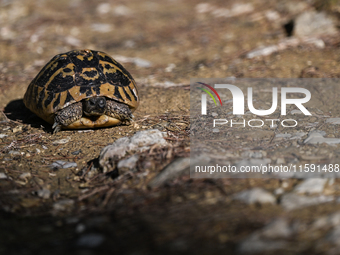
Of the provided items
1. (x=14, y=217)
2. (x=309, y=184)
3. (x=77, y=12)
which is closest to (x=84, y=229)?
(x=14, y=217)

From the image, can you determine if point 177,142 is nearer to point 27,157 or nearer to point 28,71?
point 27,157

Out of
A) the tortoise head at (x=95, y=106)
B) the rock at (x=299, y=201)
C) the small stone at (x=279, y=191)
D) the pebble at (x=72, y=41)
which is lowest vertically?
the rock at (x=299, y=201)

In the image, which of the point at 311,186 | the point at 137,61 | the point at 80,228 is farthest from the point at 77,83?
the point at 137,61

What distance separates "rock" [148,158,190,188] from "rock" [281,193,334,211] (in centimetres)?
76

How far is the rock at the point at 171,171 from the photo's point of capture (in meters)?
2.67

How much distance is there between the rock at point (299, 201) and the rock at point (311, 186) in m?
0.06

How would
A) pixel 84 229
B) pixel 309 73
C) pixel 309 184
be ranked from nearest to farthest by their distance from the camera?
pixel 84 229
pixel 309 184
pixel 309 73

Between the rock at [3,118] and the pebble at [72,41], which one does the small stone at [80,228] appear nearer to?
the rock at [3,118]

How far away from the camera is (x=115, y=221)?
7.60 feet

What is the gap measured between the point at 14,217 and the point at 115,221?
→ 0.74m

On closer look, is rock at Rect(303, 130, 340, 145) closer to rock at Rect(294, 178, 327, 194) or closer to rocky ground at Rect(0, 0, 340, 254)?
rocky ground at Rect(0, 0, 340, 254)

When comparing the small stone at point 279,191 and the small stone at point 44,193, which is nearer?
the small stone at point 279,191

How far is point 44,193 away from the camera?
282cm

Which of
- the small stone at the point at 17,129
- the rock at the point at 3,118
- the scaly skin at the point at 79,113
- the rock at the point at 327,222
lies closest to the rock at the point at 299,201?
the rock at the point at 327,222
